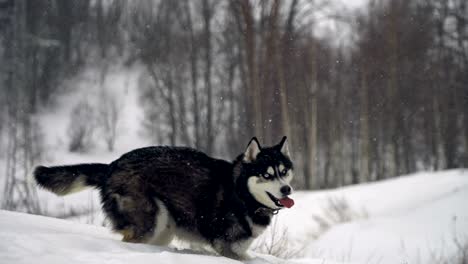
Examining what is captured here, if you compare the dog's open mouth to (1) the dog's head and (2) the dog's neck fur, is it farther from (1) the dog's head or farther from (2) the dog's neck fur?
(2) the dog's neck fur

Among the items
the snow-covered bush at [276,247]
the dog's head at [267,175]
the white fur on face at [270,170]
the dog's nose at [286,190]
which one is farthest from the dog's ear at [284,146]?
the snow-covered bush at [276,247]

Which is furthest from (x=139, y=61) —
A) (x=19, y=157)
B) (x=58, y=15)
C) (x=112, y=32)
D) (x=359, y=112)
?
(x=359, y=112)

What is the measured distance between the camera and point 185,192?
11.9 feet

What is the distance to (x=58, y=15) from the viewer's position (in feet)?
72.5

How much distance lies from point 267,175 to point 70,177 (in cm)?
176

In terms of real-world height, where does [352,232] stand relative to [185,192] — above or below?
below

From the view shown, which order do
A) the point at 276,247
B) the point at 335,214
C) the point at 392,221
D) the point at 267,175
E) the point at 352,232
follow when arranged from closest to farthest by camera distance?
1. the point at 267,175
2. the point at 276,247
3. the point at 352,232
4. the point at 392,221
5. the point at 335,214

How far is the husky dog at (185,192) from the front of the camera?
3479mm

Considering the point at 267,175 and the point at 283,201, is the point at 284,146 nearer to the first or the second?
the point at 267,175

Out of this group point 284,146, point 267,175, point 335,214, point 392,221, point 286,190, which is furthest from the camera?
point 335,214

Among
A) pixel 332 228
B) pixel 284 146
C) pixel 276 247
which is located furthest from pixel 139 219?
pixel 332 228

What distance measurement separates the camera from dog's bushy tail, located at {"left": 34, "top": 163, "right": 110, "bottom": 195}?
360 centimetres

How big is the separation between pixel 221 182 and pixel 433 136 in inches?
930

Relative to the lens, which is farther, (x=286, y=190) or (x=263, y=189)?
(x=263, y=189)
